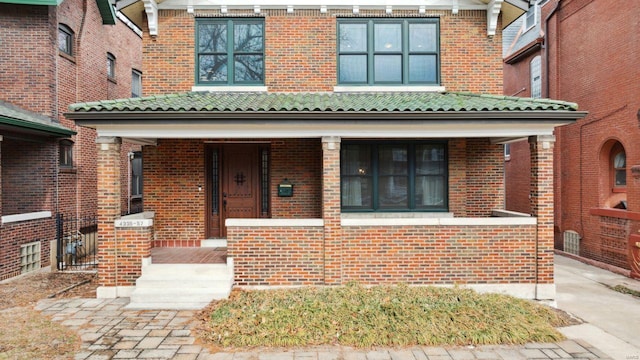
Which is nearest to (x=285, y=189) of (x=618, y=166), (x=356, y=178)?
(x=356, y=178)

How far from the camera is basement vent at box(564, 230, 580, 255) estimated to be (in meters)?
12.0

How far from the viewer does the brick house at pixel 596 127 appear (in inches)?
389

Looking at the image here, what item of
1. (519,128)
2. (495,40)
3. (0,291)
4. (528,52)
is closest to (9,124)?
(0,291)

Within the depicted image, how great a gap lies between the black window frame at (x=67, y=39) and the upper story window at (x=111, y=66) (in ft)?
7.60

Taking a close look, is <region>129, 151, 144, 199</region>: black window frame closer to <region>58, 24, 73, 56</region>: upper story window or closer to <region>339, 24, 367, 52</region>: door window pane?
<region>58, 24, 73, 56</region>: upper story window

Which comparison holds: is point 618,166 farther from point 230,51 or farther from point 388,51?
point 230,51

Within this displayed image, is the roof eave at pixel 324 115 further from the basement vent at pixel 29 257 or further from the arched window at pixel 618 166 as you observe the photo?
the arched window at pixel 618 166

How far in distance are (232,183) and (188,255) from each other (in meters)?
2.02

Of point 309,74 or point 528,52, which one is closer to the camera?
point 309,74

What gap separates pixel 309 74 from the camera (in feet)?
29.1

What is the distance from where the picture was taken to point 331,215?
6.74 metres

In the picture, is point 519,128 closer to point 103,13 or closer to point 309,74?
point 309,74

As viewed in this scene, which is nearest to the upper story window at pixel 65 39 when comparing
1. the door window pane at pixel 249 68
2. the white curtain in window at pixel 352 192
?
the door window pane at pixel 249 68

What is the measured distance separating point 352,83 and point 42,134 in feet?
27.9
